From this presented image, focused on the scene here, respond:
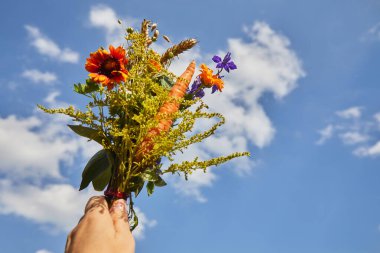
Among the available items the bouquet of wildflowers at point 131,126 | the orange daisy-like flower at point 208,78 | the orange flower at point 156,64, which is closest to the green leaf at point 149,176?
the bouquet of wildflowers at point 131,126

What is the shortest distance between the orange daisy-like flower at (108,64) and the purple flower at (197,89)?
84 centimetres

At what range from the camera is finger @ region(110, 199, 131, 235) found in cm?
308

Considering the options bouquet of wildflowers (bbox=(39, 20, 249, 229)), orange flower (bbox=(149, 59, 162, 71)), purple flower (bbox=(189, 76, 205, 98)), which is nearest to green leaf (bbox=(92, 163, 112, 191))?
bouquet of wildflowers (bbox=(39, 20, 249, 229))

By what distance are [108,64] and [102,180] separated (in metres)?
0.88

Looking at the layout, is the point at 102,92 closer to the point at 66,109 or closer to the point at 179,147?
the point at 66,109

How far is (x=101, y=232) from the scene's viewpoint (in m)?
2.91

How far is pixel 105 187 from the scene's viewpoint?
144 inches

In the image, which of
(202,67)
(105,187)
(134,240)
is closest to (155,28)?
(202,67)

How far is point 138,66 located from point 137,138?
65 cm

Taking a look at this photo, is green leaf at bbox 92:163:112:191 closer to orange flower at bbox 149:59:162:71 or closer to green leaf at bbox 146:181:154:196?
green leaf at bbox 146:181:154:196

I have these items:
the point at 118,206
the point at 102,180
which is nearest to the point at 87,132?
the point at 102,180

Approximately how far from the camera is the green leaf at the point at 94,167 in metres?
3.60

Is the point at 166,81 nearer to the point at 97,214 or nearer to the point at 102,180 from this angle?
the point at 102,180

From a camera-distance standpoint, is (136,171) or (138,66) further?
(138,66)
